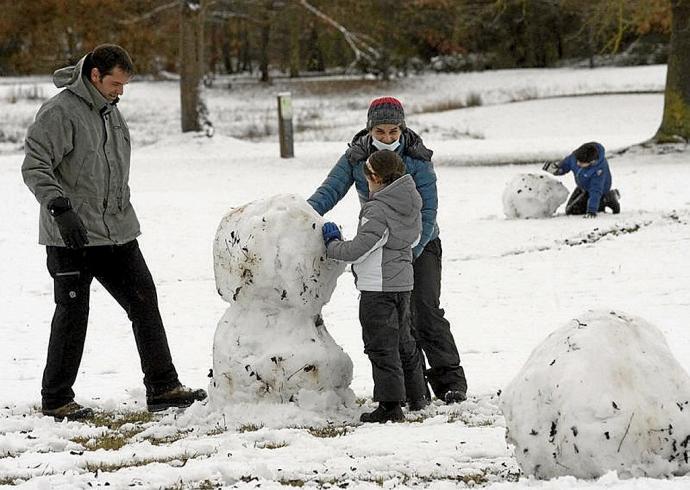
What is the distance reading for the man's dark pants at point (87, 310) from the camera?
6.34 m

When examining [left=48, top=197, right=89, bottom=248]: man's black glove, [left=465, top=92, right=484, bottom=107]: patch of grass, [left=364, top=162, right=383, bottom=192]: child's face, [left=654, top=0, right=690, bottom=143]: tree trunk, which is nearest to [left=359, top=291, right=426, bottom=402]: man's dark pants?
[left=364, top=162, right=383, bottom=192]: child's face

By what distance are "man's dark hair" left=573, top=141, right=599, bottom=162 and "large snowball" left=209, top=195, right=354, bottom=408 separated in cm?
779

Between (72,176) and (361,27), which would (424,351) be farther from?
(361,27)

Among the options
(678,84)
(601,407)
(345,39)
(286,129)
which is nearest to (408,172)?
(601,407)

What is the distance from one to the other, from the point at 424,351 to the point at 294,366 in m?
1.29

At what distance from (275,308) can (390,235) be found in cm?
72

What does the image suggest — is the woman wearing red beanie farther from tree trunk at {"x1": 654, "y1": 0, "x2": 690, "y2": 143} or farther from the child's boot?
tree trunk at {"x1": 654, "y1": 0, "x2": 690, "y2": 143}

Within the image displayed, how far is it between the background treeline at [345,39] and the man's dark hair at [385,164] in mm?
33651

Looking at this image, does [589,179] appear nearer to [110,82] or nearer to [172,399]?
[172,399]

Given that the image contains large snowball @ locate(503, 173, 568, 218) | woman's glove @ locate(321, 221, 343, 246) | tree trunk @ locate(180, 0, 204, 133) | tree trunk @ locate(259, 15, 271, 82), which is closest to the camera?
woman's glove @ locate(321, 221, 343, 246)

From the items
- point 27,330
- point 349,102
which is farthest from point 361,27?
point 27,330

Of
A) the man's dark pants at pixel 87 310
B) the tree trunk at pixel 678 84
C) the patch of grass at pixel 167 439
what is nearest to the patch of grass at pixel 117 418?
the man's dark pants at pixel 87 310

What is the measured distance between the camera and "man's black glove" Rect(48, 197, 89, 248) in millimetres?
5996

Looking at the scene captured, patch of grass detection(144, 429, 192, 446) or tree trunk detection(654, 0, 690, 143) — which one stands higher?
tree trunk detection(654, 0, 690, 143)
